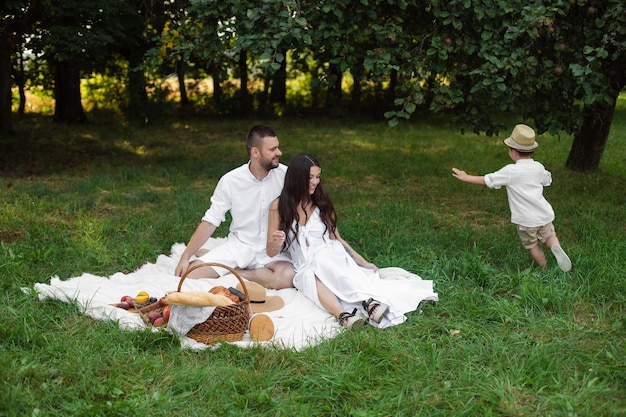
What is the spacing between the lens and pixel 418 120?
16.5m

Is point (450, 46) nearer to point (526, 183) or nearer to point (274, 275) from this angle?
point (526, 183)

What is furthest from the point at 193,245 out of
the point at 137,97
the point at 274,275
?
the point at 137,97

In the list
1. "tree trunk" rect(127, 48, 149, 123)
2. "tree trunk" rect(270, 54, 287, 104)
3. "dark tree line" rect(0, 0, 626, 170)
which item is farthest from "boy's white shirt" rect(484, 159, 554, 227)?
"tree trunk" rect(270, 54, 287, 104)

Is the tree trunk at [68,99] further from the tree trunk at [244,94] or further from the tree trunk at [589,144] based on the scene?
the tree trunk at [589,144]

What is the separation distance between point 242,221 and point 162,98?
12.2 m

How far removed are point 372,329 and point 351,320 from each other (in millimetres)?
158

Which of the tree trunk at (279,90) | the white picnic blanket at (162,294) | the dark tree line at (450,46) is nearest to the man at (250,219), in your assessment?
the white picnic blanket at (162,294)

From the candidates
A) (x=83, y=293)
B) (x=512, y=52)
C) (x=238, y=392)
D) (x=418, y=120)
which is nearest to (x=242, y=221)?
(x=83, y=293)

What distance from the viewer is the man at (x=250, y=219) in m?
5.44

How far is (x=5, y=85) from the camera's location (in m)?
11.8

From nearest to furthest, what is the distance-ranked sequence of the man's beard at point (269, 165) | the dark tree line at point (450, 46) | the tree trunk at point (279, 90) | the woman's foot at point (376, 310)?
1. the woman's foot at point (376, 310)
2. the man's beard at point (269, 165)
3. the dark tree line at point (450, 46)
4. the tree trunk at point (279, 90)

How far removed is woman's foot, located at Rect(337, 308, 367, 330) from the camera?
4457 millimetres

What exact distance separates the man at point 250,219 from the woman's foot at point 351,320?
0.89m

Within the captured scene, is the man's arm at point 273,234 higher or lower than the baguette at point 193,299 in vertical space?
higher
